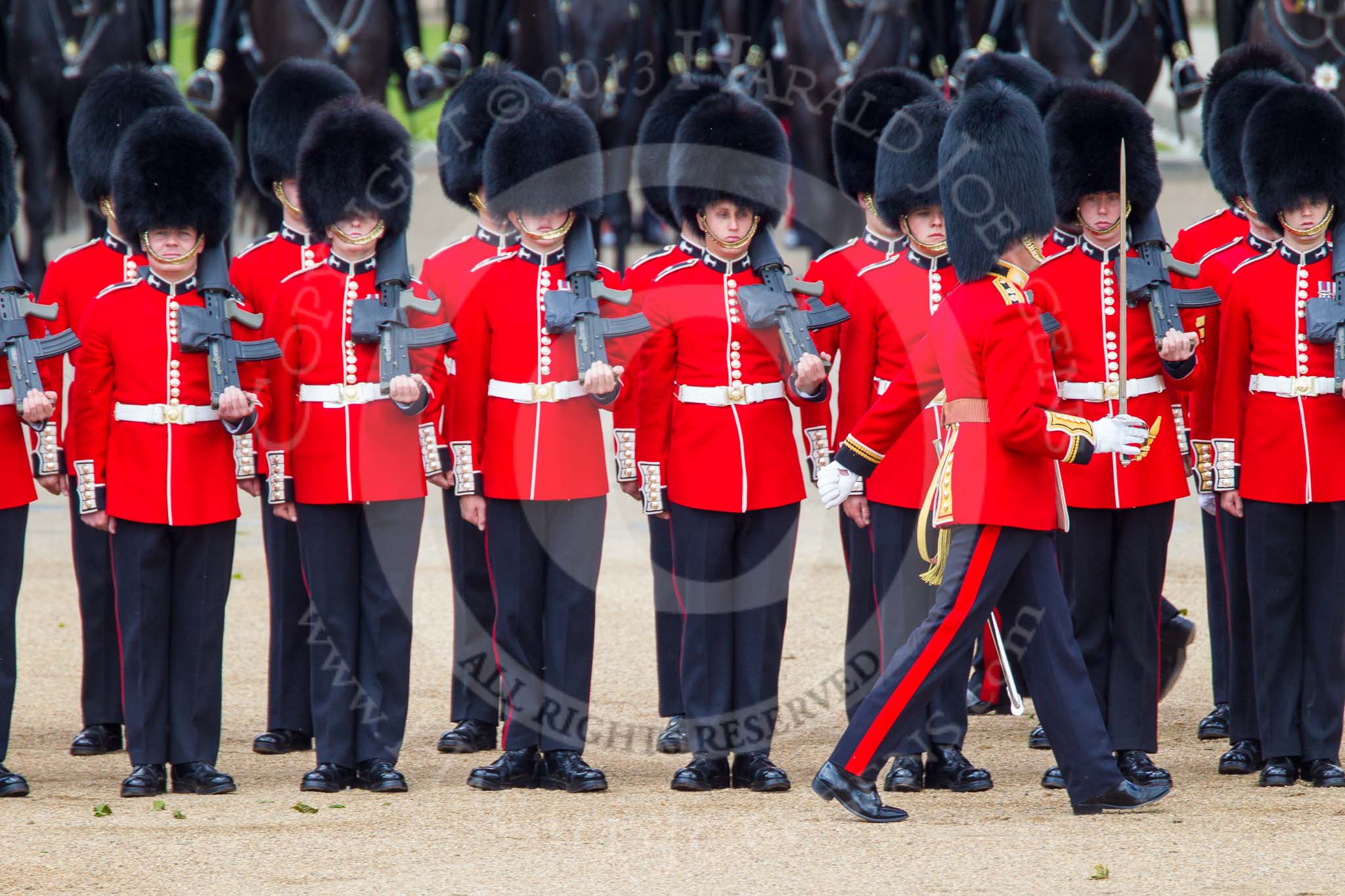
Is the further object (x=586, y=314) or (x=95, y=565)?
(x=95, y=565)

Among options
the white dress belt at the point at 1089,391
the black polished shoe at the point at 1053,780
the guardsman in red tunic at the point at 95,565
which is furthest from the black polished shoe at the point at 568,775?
the white dress belt at the point at 1089,391

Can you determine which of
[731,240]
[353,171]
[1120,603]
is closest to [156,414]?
[353,171]

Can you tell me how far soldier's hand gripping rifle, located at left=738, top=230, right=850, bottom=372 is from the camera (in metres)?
4.48

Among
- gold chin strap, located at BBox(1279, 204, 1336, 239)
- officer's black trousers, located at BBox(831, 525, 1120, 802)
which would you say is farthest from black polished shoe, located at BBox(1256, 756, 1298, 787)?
gold chin strap, located at BBox(1279, 204, 1336, 239)

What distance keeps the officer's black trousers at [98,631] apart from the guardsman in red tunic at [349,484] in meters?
0.57

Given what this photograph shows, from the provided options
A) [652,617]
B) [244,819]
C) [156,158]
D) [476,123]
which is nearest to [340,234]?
[156,158]

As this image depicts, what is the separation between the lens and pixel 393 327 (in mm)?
4445

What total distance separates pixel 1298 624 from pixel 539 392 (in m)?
1.60

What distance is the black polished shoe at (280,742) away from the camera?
4.83 metres

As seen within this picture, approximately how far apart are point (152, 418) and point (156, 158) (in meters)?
0.55

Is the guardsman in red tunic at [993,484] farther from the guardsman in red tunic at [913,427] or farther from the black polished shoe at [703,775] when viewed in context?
the black polished shoe at [703,775]

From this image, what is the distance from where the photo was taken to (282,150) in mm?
5434

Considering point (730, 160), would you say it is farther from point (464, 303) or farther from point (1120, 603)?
point (1120, 603)

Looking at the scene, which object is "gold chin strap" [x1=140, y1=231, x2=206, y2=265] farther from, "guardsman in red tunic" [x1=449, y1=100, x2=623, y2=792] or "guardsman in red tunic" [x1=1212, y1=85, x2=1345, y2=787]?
"guardsman in red tunic" [x1=1212, y1=85, x2=1345, y2=787]
